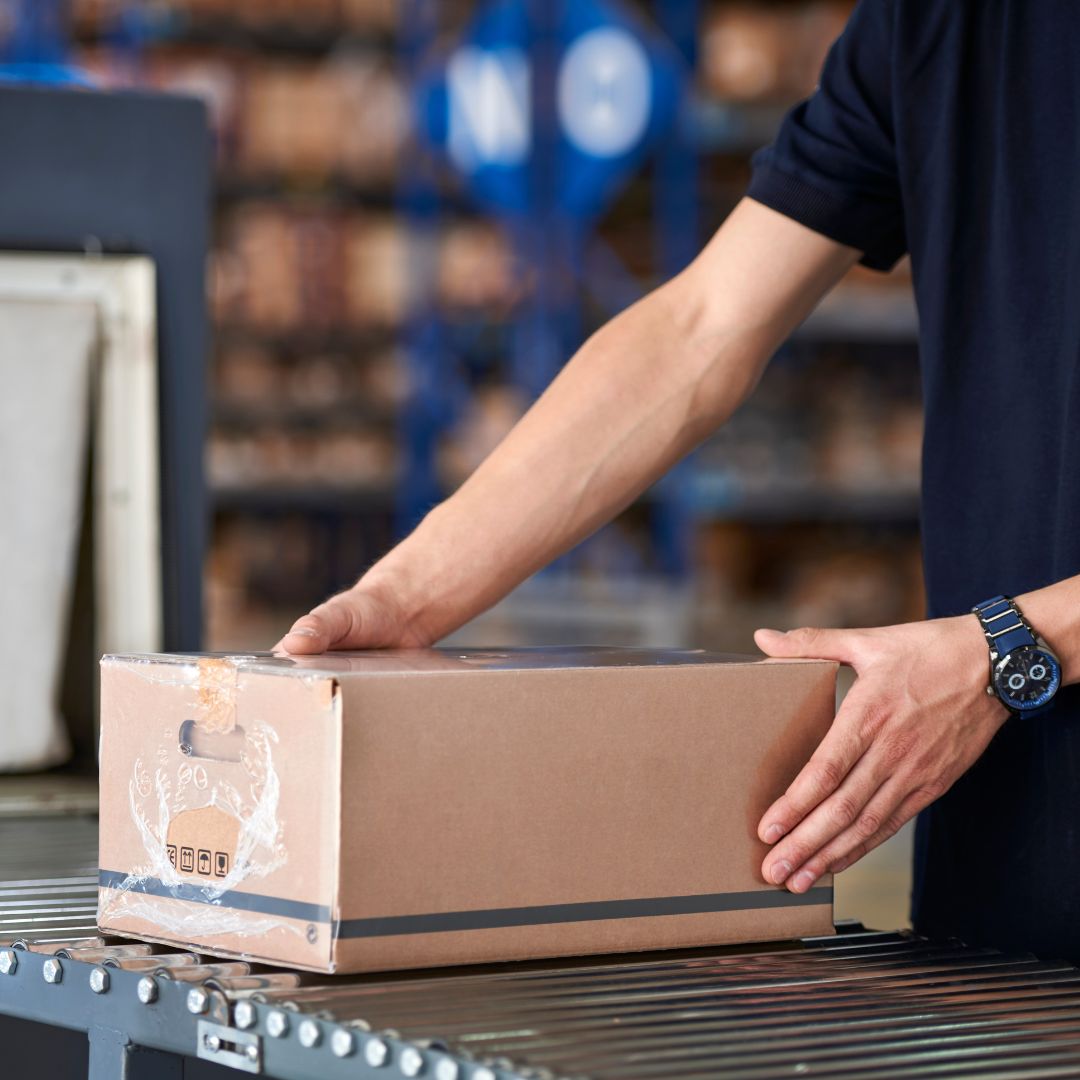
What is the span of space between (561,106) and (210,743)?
416 centimetres

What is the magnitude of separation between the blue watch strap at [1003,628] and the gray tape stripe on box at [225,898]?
1.48 ft

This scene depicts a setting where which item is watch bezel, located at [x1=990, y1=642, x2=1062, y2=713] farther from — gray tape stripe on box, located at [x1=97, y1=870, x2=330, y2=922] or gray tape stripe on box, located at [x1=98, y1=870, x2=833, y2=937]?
gray tape stripe on box, located at [x1=97, y1=870, x2=330, y2=922]

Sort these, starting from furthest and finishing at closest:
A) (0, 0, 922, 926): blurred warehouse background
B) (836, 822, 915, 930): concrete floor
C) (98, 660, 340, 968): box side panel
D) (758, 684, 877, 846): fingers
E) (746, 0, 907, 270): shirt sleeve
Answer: (0, 0, 922, 926): blurred warehouse background < (836, 822, 915, 930): concrete floor < (746, 0, 907, 270): shirt sleeve < (758, 684, 877, 846): fingers < (98, 660, 340, 968): box side panel

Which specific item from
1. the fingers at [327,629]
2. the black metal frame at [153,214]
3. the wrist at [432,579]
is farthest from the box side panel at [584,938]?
the black metal frame at [153,214]

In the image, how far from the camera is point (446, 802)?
100 cm

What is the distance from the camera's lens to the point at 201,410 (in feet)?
5.74

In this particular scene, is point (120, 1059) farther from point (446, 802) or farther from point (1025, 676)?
point (1025, 676)

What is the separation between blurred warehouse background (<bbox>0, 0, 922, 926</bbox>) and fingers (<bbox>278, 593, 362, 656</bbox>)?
3278 millimetres

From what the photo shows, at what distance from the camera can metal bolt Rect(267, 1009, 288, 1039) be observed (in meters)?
0.89

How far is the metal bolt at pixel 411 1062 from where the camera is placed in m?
0.83

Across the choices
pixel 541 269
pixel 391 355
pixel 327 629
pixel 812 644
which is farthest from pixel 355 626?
pixel 391 355

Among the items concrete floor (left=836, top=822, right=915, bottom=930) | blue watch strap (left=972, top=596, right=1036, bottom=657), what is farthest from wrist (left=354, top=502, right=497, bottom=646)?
concrete floor (left=836, top=822, right=915, bottom=930)

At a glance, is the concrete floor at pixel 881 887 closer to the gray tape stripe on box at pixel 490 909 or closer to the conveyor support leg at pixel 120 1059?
the gray tape stripe on box at pixel 490 909

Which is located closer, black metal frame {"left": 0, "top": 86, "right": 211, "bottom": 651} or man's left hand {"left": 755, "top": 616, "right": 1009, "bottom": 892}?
man's left hand {"left": 755, "top": 616, "right": 1009, "bottom": 892}
